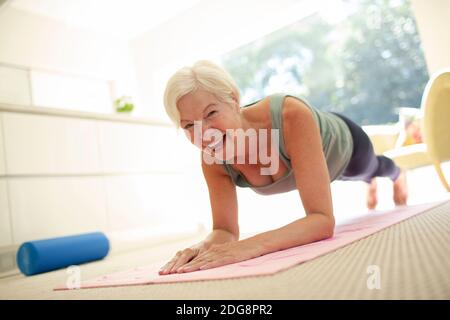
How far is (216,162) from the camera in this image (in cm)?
155

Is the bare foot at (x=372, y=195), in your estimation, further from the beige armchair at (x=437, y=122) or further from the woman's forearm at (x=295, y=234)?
the woman's forearm at (x=295, y=234)

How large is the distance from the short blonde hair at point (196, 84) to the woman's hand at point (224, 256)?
1.52 feet

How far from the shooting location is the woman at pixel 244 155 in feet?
3.78

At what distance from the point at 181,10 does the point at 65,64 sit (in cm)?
162

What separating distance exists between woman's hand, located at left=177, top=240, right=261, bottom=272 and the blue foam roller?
111 cm

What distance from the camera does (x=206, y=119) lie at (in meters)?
1.27

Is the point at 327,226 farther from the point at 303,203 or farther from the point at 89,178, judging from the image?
the point at 89,178

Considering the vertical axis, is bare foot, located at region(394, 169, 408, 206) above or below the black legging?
below

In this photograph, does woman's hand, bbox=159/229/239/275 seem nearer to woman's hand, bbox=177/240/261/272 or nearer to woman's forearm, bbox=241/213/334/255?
A: woman's hand, bbox=177/240/261/272

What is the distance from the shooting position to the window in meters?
8.17

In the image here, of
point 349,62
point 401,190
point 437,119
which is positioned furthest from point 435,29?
point 349,62

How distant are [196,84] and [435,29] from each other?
10.3ft

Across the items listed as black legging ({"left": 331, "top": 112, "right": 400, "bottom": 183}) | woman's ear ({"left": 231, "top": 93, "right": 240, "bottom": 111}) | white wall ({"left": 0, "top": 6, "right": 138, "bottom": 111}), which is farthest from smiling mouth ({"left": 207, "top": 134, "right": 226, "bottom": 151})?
white wall ({"left": 0, "top": 6, "right": 138, "bottom": 111})
